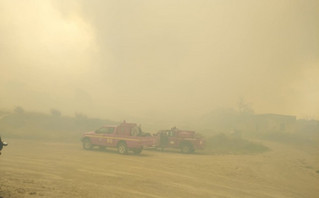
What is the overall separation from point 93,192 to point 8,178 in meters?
3.57

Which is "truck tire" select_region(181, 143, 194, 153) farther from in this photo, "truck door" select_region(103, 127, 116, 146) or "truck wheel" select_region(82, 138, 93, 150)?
"truck wheel" select_region(82, 138, 93, 150)

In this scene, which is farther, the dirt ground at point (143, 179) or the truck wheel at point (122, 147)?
the truck wheel at point (122, 147)

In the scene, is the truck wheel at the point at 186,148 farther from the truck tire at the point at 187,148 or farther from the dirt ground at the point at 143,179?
the dirt ground at the point at 143,179

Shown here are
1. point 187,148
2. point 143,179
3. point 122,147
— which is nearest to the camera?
point 143,179

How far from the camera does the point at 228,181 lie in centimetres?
1305

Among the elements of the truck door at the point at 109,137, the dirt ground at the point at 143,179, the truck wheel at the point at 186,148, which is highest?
the truck door at the point at 109,137

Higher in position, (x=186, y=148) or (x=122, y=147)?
(x=122, y=147)

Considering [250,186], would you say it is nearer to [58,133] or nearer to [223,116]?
[58,133]

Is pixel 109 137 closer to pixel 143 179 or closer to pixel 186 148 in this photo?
pixel 186 148

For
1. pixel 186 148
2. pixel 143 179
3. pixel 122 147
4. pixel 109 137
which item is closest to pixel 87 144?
pixel 109 137

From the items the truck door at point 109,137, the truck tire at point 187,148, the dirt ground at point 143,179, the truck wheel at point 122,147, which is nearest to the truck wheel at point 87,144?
the truck door at point 109,137

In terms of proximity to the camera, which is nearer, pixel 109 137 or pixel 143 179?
pixel 143 179

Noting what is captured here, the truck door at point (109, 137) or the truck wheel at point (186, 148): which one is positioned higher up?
the truck door at point (109, 137)

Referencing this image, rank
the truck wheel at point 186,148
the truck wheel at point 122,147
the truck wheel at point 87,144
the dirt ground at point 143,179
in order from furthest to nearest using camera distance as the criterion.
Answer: the truck wheel at point 186,148 < the truck wheel at point 87,144 < the truck wheel at point 122,147 < the dirt ground at point 143,179
